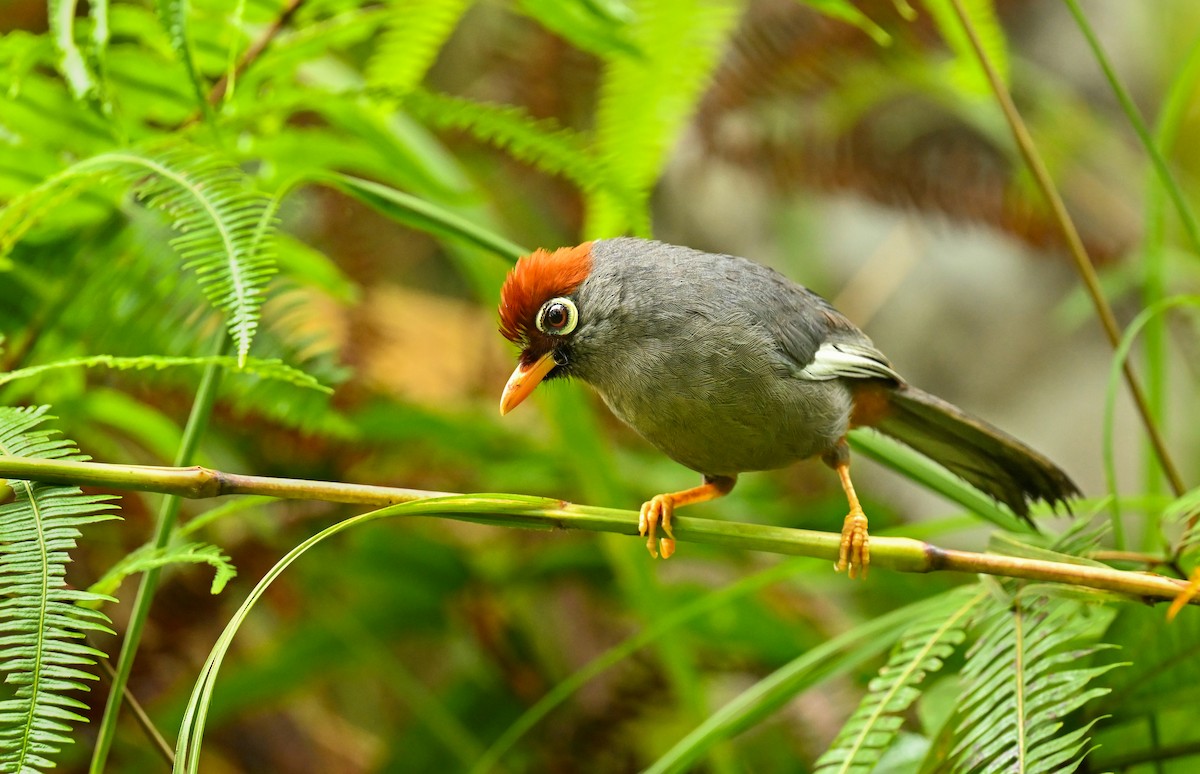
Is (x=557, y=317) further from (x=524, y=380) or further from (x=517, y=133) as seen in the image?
Answer: (x=517, y=133)

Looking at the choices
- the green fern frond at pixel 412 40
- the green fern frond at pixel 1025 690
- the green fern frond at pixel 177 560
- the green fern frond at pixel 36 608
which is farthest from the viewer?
the green fern frond at pixel 412 40

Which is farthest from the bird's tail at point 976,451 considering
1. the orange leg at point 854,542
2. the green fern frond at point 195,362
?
the green fern frond at point 195,362

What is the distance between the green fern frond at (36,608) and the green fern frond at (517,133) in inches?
41.8

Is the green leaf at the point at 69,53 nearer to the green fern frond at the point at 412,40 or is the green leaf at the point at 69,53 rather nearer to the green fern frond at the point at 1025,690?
the green fern frond at the point at 412,40

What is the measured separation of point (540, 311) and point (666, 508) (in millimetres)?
478

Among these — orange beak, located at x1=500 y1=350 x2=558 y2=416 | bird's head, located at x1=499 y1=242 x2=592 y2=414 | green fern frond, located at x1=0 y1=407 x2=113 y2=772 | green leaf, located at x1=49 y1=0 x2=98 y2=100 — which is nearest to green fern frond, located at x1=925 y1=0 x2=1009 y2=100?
bird's head, located at x1=499 y1=242 x2=592 y2=414

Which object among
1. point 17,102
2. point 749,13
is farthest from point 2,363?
point 749,13

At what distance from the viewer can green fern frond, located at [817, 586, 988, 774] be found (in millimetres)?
1592

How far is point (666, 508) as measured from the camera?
1.99m

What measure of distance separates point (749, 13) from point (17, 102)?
3.02m

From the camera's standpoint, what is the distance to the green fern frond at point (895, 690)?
62.7 inches

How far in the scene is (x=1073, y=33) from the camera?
655 centimetres

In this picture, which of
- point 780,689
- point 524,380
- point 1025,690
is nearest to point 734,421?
point 524,380

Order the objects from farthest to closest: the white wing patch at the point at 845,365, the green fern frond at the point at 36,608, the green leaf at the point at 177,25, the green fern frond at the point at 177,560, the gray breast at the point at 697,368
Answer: the white wing patch at the point at 845,365 < the gray breast at the point at 697,368 < the green leaf at the point at 177,25 < the green fern frond at the point at 177,560 < the green fern frond at the point at 36,608
